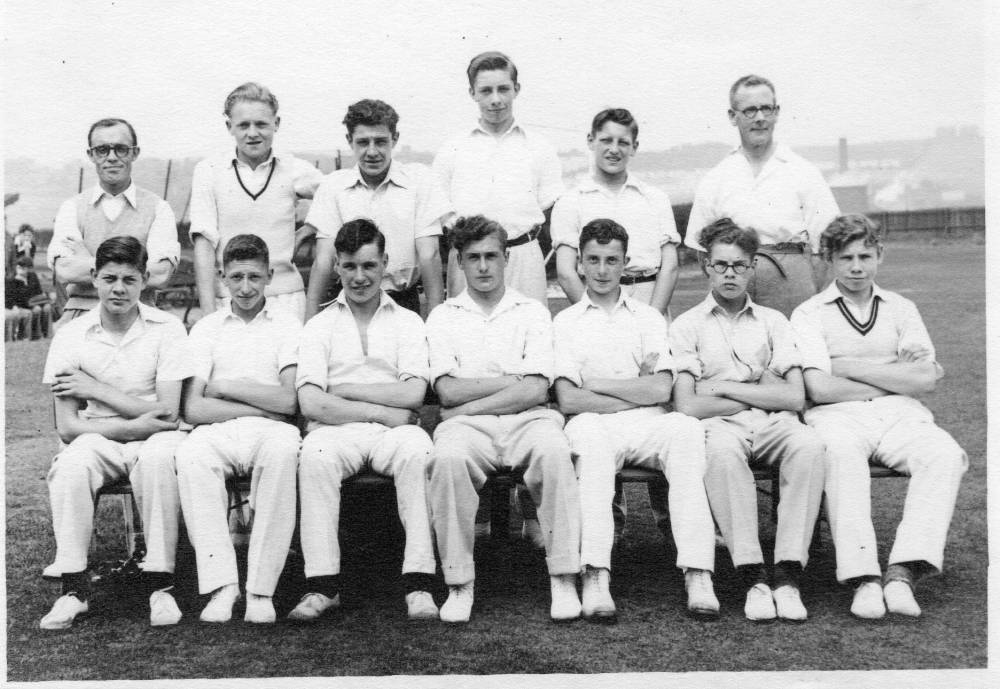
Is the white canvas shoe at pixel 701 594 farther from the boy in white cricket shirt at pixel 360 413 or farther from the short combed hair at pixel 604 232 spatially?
the short combed hair at pixel 604 232

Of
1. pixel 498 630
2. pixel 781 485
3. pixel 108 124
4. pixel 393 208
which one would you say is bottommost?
pixel 498 630

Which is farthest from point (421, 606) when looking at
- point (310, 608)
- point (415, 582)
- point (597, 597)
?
point (597, 597)

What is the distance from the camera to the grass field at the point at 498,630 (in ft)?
10.4

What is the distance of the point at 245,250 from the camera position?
395cm

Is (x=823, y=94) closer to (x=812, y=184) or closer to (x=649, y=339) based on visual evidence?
(x=812, y=184)

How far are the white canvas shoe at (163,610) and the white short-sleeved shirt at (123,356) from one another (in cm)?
86

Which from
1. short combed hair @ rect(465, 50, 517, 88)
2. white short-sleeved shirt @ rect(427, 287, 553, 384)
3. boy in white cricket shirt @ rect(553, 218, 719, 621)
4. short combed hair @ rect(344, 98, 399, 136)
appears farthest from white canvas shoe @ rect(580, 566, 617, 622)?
short combed hair @ rect(465, 50, 517, 88)

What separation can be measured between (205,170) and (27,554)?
1.91 metres

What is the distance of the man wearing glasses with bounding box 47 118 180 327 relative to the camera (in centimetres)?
439

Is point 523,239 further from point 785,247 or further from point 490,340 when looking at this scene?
point 785,247

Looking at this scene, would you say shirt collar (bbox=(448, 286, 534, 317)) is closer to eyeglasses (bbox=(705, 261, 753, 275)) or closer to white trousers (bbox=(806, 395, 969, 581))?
eyeglasses (bbox=(705, 261, 753, 275))

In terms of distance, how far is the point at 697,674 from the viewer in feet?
10.4

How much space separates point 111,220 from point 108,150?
A: 0.33 metres

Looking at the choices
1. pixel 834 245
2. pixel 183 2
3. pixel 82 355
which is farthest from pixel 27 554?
pixel 834 245
